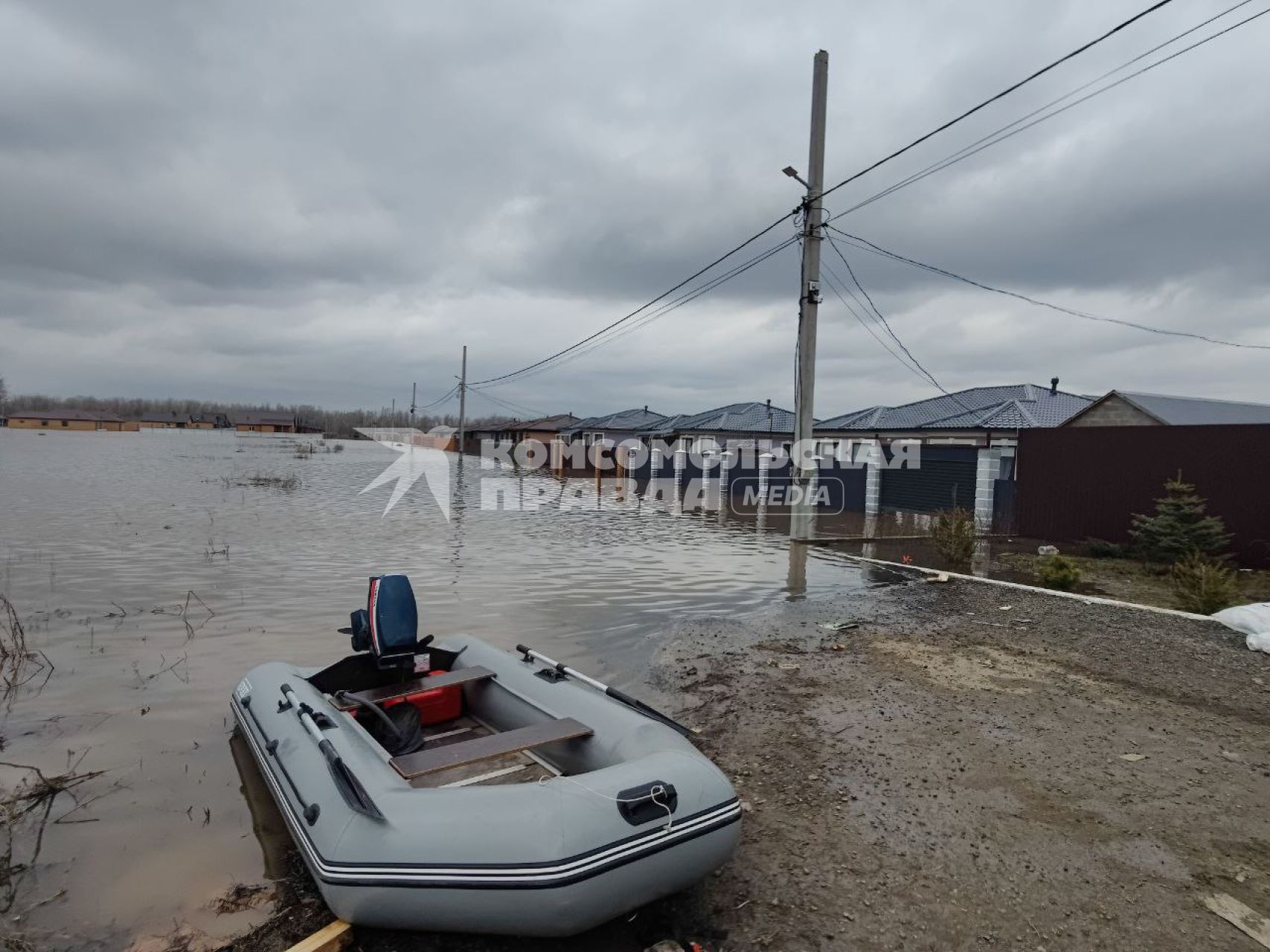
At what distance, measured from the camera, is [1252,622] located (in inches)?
257

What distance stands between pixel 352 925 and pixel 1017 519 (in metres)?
14.1

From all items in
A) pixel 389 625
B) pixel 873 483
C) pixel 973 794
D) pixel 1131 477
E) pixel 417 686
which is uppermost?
pixel 1131 477

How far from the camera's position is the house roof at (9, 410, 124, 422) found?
103 m

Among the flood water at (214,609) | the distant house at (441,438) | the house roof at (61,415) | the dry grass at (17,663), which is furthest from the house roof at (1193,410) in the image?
the house roof at (61,415)

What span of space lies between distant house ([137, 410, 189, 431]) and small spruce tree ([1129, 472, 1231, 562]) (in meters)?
142

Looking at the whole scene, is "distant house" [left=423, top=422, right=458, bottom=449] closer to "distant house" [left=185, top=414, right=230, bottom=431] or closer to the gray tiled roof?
"distant house" [left=185, top=414, right=230, bottom=431]

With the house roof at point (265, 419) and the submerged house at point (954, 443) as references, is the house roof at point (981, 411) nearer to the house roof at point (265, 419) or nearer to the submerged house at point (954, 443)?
the submerged house at point (954, 443)

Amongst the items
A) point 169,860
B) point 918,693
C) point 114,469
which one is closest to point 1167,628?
point 918,693

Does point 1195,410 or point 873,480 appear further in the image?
point 873,480

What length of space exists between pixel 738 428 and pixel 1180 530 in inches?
801

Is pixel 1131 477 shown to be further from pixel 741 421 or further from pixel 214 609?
pixel 741 421

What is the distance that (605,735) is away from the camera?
3.63 meters

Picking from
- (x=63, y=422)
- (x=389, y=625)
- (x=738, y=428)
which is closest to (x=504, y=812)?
(x=389, y=625)

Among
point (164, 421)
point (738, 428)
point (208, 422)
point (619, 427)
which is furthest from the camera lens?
point (208, 422)
